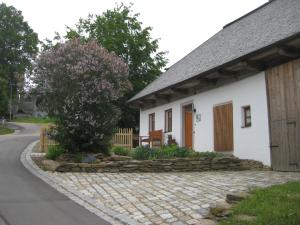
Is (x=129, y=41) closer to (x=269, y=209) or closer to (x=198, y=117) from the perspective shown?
(x=198, y=117)

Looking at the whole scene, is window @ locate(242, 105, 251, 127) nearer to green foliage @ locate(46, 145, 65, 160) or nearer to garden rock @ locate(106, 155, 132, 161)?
garden rock @ locate(106, 155, 132, 161)

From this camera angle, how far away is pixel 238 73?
17.0 m

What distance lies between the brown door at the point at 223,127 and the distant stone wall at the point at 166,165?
172cm

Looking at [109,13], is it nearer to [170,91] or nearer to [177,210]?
[170,91]

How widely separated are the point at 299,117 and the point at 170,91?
851cm

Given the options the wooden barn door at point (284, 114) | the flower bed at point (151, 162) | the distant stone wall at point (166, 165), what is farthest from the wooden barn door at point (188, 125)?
the wooden barn door at point (284, 114)

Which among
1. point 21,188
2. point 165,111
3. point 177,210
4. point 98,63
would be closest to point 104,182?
point 21,188

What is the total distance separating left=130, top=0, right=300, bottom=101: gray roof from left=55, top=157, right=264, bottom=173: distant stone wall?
11.6 feet

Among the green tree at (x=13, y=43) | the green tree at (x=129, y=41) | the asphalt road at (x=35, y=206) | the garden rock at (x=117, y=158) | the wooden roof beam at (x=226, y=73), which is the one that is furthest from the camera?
the green tree at (x=13, y=43)

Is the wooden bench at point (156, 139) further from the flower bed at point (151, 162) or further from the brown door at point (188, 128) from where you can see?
the flower bed at point (151, 162)

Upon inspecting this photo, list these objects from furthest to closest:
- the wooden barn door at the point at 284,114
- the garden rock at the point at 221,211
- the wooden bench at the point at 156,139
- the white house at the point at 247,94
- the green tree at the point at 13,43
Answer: the green tree at the point at 13,43 → the wooden bench at the point at 156,139 → the white house at the point at 247,94 → the wooden barn door at the point at 284,114 → the garden rock at the point at 221,211

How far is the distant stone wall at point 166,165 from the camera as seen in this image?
14.7 metres

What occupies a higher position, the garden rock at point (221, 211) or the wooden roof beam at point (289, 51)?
the wooden roof beam at point (289, 51)

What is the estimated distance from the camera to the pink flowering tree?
16.1 meters
